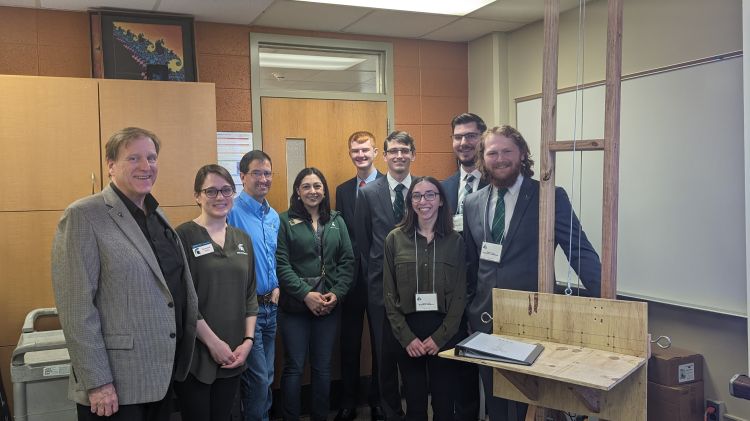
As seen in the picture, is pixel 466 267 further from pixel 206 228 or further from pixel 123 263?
pixel 123 263

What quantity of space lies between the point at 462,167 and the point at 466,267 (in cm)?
69

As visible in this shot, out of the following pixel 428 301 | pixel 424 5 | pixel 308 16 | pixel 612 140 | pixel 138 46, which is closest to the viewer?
pixel 612 140

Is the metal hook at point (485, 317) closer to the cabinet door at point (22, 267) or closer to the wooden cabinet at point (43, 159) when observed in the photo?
the wooden cabinet at point (43, 159)

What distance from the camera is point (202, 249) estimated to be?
2.74 meters

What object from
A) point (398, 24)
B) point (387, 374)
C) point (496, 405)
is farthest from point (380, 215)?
point (398, 24)

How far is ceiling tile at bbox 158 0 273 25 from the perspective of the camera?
12.3 feet

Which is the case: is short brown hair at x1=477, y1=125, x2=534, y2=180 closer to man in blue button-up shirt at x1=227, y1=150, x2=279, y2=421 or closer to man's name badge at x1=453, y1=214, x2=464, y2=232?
man's name badge at x1=453, y1=214, x2=464, y2=232

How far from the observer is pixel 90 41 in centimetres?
386

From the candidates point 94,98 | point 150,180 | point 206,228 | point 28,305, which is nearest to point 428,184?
point 206,228

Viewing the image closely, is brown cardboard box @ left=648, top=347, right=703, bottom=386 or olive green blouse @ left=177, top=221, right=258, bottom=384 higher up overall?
olive green blouse @ left=177, top=221, right=258, bottom=384

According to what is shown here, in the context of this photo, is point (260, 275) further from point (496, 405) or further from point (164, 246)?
point (496, 405)

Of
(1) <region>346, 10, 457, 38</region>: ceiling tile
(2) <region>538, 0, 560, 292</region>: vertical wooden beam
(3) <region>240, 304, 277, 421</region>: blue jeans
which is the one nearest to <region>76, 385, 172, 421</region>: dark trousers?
(3) <region>240, 304, 277, 421</region>: blue jeans

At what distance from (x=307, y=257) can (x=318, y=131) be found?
4.29ft

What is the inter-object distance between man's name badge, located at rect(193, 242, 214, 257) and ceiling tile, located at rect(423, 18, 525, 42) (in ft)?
8.19
